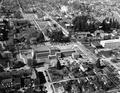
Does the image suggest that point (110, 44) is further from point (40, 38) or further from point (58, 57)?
point (40, 38)

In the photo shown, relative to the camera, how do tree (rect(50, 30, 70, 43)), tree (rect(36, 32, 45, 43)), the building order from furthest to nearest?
tree (rect(50, 30, 70, 43)) → tree (rect(36, 32, 45, 43)) → the building

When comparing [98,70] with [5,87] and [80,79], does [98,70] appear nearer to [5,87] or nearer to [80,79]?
[80,79]

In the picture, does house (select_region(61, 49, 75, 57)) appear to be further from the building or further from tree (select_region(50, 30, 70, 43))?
the building

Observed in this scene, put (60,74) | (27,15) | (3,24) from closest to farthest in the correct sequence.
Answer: (60,74) < (3,24) < (27,15)

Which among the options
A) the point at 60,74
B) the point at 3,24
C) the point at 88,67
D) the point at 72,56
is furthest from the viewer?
the point at 3,24

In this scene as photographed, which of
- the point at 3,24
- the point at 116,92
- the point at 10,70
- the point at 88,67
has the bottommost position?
the point at 116,92

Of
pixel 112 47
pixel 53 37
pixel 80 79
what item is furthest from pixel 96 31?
pixel 80 79

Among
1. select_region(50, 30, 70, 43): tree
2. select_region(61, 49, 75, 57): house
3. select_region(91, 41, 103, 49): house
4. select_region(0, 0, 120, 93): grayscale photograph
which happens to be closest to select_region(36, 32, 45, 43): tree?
select_region(0, 0, 120, 93): grayscale photograph

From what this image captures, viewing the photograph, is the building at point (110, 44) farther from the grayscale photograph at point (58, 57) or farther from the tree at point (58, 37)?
the tree at point (58, 37)

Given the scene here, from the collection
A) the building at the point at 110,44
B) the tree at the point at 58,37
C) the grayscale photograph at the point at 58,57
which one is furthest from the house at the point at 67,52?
the building at the point at 110,44

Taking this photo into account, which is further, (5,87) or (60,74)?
(60,74)

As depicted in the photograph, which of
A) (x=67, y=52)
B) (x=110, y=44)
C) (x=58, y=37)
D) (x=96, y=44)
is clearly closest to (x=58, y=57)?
(x=67, y=52)
